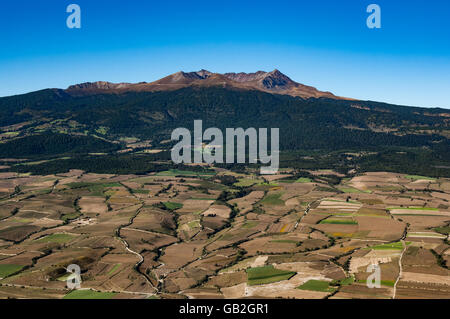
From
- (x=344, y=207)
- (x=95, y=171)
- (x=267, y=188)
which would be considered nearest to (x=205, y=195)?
(x=267, y=188)

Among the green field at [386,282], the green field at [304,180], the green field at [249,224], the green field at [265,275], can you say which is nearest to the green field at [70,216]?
the green field at [249,224]

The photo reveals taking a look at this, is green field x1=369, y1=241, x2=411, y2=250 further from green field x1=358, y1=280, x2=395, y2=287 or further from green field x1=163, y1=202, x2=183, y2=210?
green field x1=163, y1=202, x2=183, y2=210

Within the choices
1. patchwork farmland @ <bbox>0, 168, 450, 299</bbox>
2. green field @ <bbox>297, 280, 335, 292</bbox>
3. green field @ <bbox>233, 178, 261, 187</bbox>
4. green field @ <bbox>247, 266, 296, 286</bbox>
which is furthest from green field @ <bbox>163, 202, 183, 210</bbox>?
green field @ <bbox>297, 280, 335, 292</bbox>

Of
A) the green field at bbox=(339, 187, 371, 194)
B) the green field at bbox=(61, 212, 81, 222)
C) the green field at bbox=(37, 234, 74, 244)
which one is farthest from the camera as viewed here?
the green field at bbox=(339, 187, 371, 194)

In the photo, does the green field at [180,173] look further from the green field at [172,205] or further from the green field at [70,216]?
the green field at [70,216]

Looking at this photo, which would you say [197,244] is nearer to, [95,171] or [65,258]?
[65,258]
